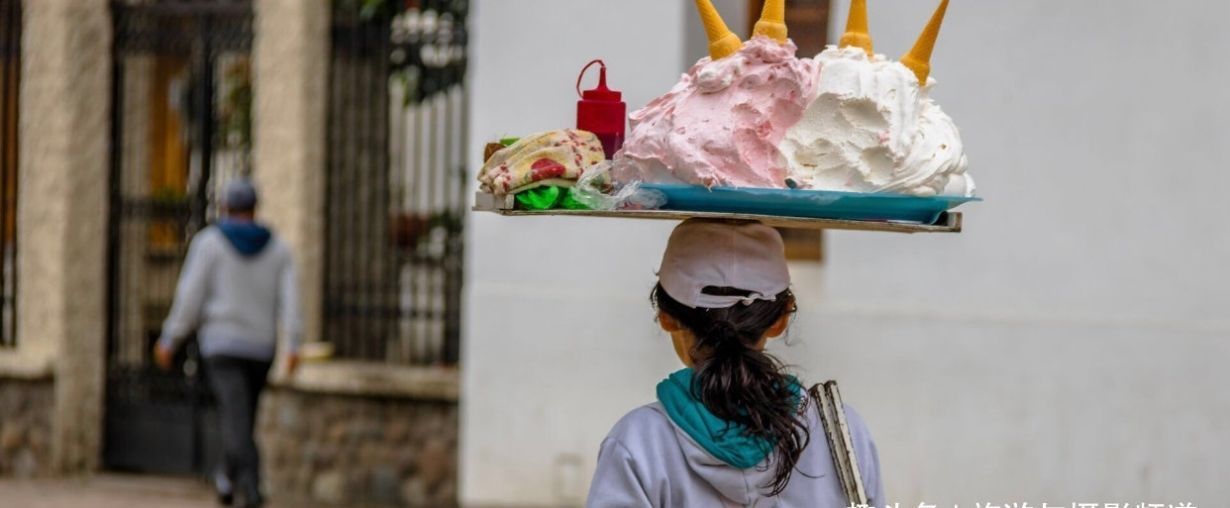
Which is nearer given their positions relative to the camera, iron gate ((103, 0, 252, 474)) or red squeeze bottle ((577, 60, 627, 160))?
red squeeze bottle ((577, 60, 627, 160))

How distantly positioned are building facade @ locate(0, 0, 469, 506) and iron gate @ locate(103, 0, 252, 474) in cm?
1

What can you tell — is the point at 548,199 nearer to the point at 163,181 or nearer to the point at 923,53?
the point at 923,53

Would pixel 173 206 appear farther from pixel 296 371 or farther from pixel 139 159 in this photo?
pixel 296 371

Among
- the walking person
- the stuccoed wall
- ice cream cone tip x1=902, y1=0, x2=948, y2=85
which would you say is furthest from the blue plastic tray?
the stuccoed wall

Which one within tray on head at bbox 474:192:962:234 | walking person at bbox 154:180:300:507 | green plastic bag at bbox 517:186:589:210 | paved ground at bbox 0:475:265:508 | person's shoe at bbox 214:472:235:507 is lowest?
paved ground at bbox 0:475:265:508

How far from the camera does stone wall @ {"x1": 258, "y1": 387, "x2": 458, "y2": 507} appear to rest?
9305 millimetres

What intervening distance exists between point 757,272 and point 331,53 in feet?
23.1

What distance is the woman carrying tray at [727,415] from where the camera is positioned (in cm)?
274

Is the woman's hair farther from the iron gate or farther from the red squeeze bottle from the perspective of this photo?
the iron gate

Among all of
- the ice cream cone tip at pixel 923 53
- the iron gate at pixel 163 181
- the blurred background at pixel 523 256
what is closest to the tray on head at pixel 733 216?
the ice cream cone tip at pixel 923 53

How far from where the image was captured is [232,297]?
8.61m

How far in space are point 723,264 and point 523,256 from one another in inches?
226

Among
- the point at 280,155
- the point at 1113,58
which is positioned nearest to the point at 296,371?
the point at 280,155

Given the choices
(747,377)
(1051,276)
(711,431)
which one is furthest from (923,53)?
(1051,276)
